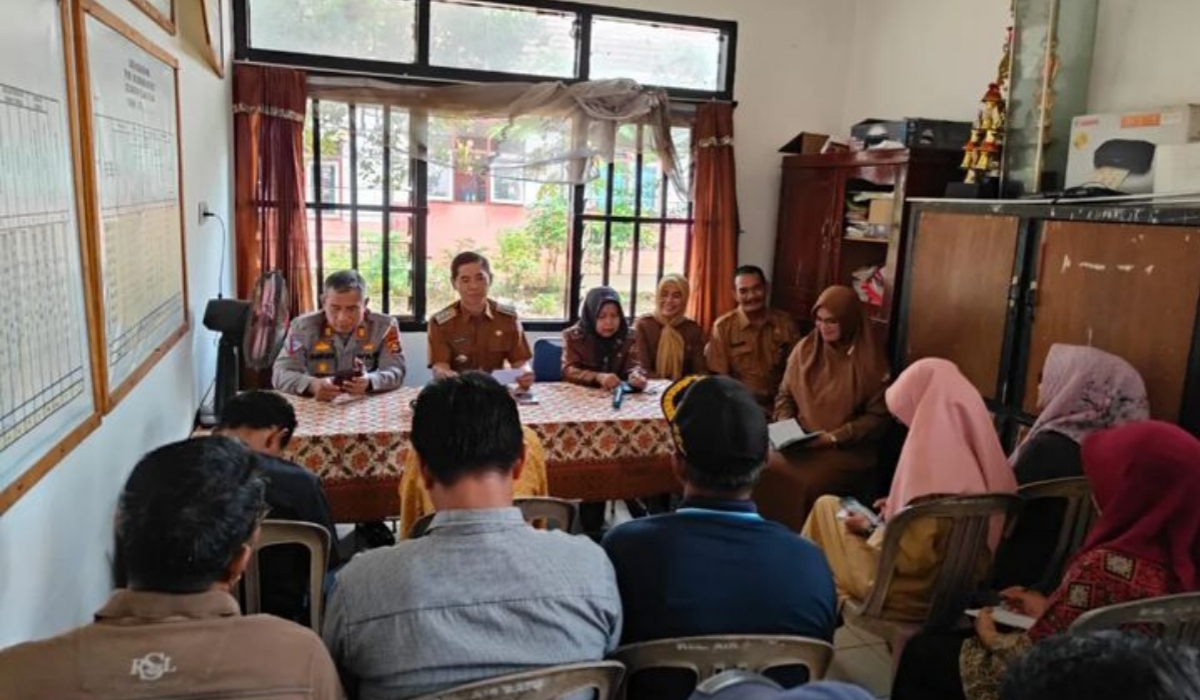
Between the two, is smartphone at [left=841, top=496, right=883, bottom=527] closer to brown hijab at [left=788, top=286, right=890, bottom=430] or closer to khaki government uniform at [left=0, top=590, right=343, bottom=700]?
brown hijab at [left=788, top=286, right=890, bottom=430]

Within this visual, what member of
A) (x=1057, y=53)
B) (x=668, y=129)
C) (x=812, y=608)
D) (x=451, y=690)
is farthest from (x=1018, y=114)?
(x=451, y=690)

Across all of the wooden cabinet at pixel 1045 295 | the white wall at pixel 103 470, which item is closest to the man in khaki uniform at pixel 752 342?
the wooden cabinet at pixel 1045 295

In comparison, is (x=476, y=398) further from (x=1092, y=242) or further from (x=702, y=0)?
(x=702, y=0)

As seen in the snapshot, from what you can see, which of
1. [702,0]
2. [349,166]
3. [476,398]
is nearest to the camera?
[476,398]

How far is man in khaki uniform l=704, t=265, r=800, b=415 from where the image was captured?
4113 millimetres

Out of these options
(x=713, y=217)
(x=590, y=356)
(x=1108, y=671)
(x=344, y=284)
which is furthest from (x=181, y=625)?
(x=713, y=217)

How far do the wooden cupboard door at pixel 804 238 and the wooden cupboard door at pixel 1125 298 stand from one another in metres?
1.61

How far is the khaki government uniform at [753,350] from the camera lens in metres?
4.11

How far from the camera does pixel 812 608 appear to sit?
1.45m

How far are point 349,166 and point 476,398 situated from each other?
347 cm

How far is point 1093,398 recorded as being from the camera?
255 centimetres

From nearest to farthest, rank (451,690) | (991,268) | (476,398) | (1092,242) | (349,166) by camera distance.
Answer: (451,690) → (476,398) → (1092,242) → (991,268) → (349,166)

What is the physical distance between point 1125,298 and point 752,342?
1.72 m

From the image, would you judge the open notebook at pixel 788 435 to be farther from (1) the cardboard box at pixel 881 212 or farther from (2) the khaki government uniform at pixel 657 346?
(1) the cardboard box at pixel 881 212
